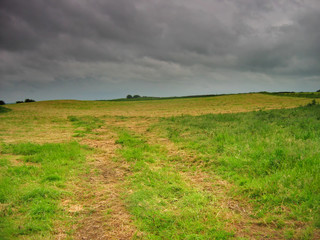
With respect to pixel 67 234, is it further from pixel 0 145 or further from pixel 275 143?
pixel 0 145

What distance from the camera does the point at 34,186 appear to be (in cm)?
588

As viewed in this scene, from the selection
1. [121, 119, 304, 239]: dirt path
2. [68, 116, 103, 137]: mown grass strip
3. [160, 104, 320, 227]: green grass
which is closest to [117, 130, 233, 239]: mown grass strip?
[121, 119, 304, 239]: dirt path

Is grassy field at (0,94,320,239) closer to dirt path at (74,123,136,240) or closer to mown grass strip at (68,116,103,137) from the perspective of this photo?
dirt path at (74,123,136,240)

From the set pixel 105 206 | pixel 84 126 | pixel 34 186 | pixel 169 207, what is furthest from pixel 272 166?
pixel 84 126

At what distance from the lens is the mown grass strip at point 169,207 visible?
13.0 ft

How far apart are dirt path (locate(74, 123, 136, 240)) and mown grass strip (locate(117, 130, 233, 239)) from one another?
297mm

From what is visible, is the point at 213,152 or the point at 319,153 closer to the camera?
the point at 319,153

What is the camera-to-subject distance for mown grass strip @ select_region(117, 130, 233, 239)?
3.97 m

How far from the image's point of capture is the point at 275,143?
322 inches

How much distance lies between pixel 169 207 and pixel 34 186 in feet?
13.5

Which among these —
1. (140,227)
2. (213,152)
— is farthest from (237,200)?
(213,152)

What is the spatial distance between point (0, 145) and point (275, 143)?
1392 cm

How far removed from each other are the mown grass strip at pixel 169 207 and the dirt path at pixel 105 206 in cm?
30

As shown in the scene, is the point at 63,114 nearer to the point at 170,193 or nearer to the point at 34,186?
the point at 34,186
